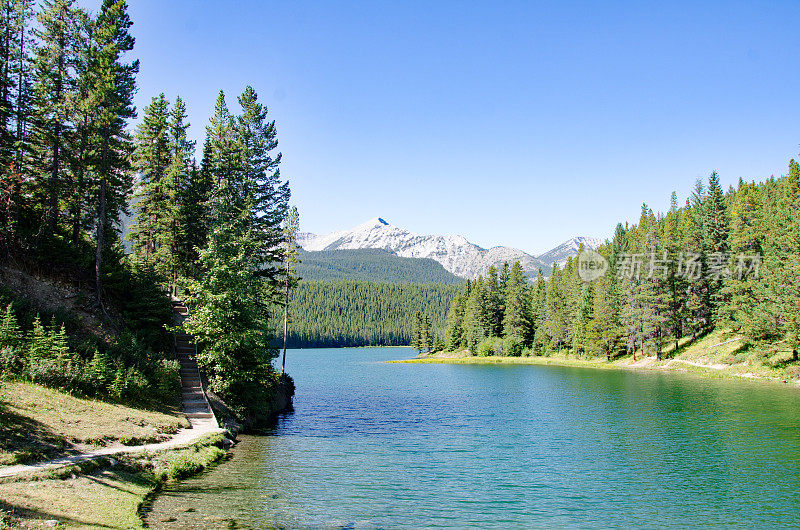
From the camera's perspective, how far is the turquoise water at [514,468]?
653 inches

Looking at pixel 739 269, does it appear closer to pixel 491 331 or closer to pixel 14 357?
pixel 491 331

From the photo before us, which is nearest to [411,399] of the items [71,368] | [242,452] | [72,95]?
[242,452]

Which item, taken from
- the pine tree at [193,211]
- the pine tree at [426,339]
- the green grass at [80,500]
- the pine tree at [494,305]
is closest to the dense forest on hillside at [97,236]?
the pine tree at [193,211]

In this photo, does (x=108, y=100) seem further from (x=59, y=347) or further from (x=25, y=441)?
(x=25, y=441)

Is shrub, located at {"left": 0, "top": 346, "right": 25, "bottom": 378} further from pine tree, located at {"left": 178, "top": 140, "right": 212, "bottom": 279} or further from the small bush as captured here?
pine tree, located at {"left": 178, "top": 140, "right": 212, "bottom": 279}

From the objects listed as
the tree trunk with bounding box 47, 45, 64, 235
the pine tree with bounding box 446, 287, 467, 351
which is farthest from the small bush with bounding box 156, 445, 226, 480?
the pine tree with bounding box 446, 287, 467, 351

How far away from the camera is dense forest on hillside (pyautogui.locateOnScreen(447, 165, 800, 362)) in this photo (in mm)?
57562

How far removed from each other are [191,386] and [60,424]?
11842mm

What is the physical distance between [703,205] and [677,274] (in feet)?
59.2

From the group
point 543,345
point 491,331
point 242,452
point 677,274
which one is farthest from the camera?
point 491,331

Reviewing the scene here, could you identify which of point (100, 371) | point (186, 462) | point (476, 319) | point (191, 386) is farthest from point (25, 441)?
point (476, 319)

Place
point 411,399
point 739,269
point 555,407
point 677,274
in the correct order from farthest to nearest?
point 677,274 → point 739,269 → point 411,399 → point 555,407

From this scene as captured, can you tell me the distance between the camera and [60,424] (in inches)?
751

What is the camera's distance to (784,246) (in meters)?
57.2
